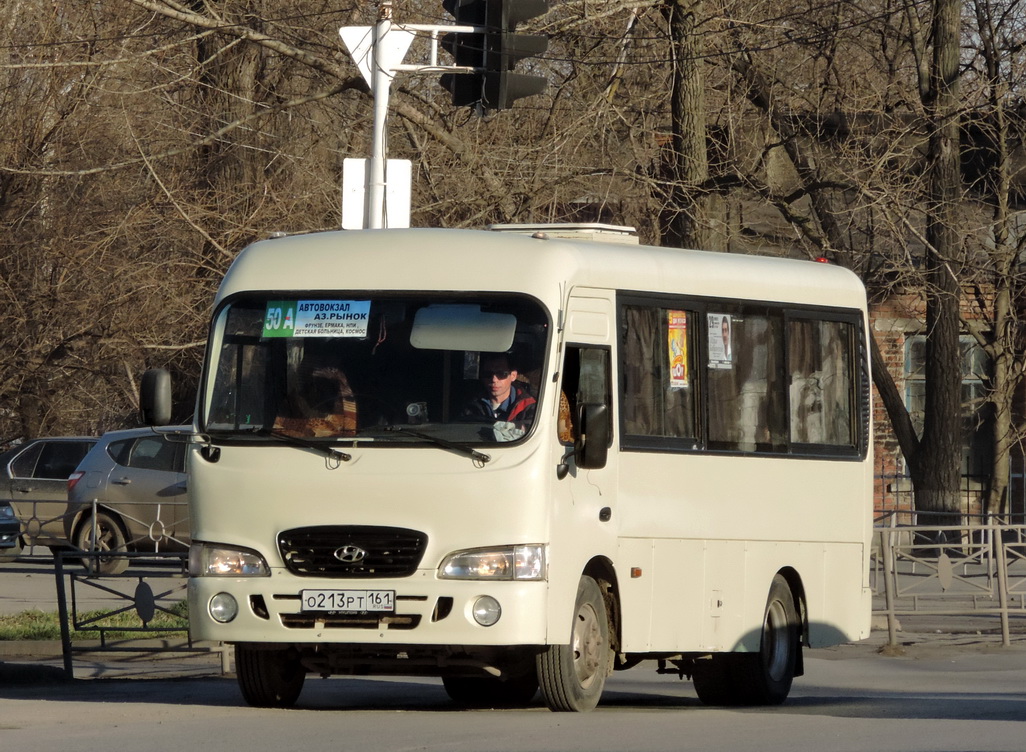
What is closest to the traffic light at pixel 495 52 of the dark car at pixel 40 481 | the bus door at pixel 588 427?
the bus door at pixel 588 427

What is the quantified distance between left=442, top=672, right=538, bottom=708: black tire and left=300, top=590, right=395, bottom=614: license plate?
87.2 inches

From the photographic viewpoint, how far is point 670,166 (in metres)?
20.9

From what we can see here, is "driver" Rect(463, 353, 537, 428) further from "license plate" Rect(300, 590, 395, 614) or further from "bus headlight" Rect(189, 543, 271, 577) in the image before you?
"bus headlight" Rect(189, 543, 271, 577)

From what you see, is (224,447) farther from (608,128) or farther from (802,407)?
(608,128)

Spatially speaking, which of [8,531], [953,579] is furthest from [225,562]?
[8,531]

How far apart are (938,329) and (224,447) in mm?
15535

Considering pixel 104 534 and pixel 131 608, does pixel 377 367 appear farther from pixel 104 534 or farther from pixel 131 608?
pixel 104 534

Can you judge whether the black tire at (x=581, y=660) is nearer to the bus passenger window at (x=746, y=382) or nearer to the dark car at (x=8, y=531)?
the bus passenger window at (x=746, y=382)

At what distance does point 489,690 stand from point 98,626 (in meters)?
3.89

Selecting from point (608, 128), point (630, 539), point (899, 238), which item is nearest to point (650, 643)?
point (630, 539)

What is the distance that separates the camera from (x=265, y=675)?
1064 cm

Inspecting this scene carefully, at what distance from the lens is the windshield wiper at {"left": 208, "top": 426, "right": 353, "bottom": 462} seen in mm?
9969

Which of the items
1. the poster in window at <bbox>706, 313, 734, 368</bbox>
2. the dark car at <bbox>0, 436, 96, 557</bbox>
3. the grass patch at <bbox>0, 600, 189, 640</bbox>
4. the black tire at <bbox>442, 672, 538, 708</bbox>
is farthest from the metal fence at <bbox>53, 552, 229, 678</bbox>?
the dark car at <bbox>0, 436, 96, 557</bbox>

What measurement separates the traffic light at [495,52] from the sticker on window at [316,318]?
3989 mm
